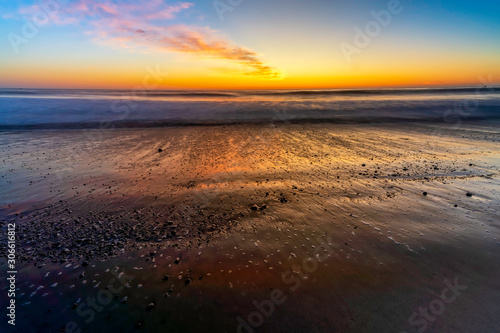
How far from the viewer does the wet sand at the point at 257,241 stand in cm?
409

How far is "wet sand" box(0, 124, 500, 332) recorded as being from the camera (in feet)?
13.4

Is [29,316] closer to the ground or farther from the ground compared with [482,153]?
closer to the ground

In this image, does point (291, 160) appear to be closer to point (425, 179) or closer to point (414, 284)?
point (425, 179)

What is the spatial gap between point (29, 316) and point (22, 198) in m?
5.89

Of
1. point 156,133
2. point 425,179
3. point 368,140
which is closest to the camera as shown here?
point 425,179

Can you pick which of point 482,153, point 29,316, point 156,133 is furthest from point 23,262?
point 482,153

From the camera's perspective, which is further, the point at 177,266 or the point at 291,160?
the point at 291,160

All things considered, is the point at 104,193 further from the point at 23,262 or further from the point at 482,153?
the point at 482,153

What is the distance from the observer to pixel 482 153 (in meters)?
12.9

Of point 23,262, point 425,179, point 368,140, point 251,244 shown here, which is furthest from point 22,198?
point 368,140

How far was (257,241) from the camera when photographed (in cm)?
600

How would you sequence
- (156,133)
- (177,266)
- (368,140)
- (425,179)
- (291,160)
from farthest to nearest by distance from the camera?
(156,133), (368,140), (291,160), (425,179), (177,266)

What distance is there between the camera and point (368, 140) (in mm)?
16625

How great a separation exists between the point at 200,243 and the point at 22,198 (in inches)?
277
